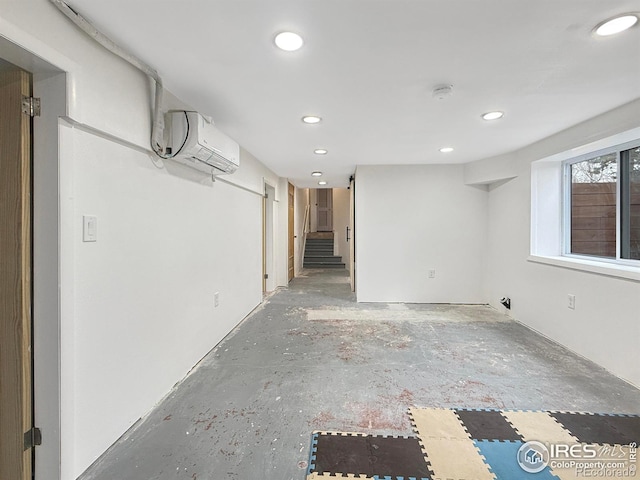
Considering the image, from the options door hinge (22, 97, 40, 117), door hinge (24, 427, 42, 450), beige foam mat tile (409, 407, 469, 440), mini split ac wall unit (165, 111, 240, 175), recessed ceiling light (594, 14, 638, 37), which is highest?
recessed ceiling light (594, 14, 638, 37)

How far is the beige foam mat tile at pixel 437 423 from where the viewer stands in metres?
1.62

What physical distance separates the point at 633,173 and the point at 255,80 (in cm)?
310

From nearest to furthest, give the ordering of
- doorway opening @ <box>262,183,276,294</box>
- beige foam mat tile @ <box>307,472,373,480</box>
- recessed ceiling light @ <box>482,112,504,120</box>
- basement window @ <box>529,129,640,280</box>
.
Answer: beige foam mat tile @ <box>307,472,373,480</box>
recessed ceiling light @ <box>482,112,504,120</box>
basement window @ <box>529,129,640,280</box>
doorway opening @ <box>262,183,276,294</box>

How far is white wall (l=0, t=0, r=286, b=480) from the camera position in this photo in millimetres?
1258

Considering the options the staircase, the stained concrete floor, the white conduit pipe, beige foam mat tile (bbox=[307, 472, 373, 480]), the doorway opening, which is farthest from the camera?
the staircase

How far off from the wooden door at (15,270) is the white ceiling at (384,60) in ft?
1.66

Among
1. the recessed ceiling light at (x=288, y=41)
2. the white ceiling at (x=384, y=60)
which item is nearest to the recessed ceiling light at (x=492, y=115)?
the white ceiling at (x=384, y=60)

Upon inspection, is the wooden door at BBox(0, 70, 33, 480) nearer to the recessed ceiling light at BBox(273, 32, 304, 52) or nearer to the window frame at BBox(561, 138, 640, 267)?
the recessed ceiling light at BBox(273, 32, 304, 52)

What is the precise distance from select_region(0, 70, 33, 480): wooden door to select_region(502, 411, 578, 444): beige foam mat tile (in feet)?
7.79

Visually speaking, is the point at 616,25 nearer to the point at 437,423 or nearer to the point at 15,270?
the point at 437,423

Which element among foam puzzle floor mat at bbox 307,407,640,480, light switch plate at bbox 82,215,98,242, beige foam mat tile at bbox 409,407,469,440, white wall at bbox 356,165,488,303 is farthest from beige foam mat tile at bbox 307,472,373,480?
white wall at bbox 356,165,488,303

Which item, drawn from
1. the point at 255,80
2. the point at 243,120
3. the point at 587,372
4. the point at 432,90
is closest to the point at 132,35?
the point at 255,80

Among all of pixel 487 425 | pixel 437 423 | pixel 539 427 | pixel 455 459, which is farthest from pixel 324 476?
pixel 539 427

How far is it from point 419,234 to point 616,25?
331 centimetres
